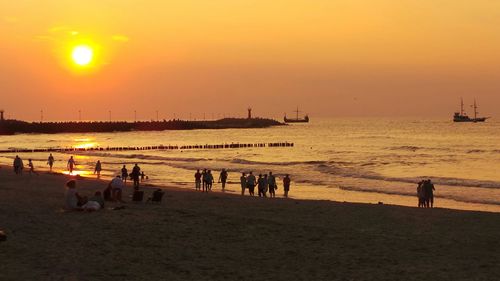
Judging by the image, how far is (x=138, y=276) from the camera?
11.5 m

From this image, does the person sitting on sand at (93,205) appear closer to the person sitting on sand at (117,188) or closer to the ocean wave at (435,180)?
the person sitting on sand at (117,188)

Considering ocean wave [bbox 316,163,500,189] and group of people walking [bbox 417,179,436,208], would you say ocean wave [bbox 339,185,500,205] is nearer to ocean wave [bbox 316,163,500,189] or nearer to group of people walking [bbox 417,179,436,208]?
group of people walking [bbox 417,179,436,208]

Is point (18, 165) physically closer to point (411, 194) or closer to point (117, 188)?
point (117, 188)

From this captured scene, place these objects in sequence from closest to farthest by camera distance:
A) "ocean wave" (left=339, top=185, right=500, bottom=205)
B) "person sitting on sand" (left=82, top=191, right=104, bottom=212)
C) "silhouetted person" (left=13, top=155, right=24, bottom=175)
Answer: "person sitting on sand" (left=82, top=191, right=104, bottom=212) → "ocean wave" (left=339, top=185, right=500, bottom=205) → "silhouetted person" (left=13, top=155, right=24, bottom=175)

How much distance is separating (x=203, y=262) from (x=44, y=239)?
388 centimetres

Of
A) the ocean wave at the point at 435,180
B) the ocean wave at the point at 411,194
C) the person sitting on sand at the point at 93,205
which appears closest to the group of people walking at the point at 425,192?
the ocean wave at the point at 411,194

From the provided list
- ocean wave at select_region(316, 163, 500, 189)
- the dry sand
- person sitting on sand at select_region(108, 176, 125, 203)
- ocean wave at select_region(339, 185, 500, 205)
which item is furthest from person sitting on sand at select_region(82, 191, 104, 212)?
ocean wave at select_region(316, 163, 500, 189)

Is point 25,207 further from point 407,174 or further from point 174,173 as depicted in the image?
point 407,174

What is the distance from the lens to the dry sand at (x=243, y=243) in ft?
39.3

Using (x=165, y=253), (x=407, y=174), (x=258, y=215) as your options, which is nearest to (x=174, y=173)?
(x=407, y=174)

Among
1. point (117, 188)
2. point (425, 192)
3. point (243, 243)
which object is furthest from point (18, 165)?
point (243, 243)

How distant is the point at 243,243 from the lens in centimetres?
1475

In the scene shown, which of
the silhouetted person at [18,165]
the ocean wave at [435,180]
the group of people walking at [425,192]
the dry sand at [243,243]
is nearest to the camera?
the dry sand at [243,243]

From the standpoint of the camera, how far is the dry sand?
39.3 ft
